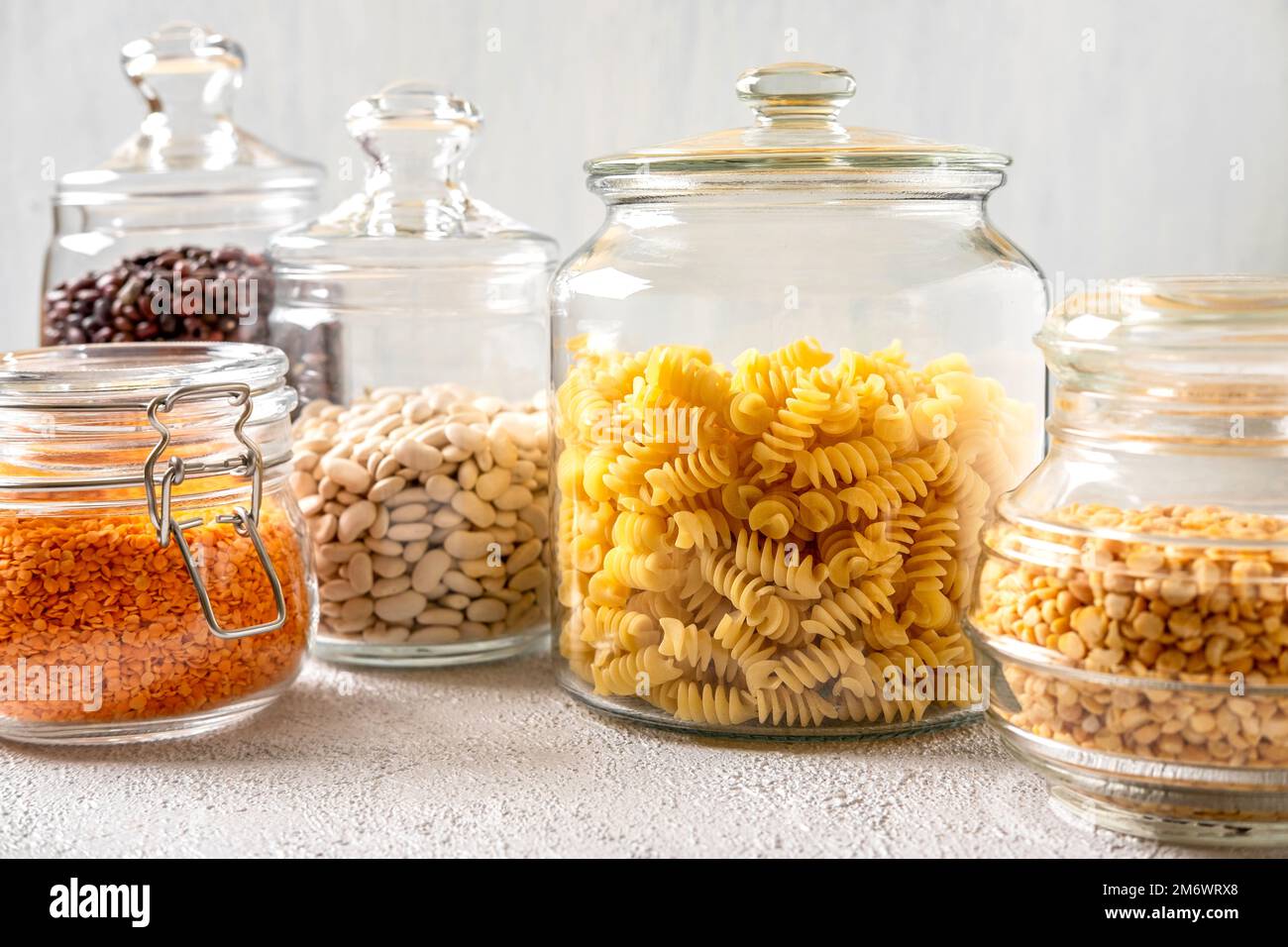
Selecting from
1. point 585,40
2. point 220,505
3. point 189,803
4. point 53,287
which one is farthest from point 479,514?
point 585,40

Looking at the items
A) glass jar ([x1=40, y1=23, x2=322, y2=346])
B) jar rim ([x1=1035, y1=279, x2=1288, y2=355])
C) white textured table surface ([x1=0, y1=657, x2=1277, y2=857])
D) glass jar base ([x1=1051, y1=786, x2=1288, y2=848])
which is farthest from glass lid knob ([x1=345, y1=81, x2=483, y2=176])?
glass jar base ([x1=1051, y1=786, x2=1288, y2=848])

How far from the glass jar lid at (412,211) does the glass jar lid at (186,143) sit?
18 centimetres

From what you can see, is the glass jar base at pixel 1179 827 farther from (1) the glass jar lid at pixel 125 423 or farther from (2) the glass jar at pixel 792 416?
(1) the glass jar lid at pixel 125 423

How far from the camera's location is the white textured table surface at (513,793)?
0.72m

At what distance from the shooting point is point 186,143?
1233 mm

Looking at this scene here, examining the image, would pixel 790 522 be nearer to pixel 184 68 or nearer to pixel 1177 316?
pixel 1177 316

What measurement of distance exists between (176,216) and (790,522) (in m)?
0.65

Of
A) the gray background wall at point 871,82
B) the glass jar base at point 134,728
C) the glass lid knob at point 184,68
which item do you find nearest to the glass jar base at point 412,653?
the glass jar base at point 134,728

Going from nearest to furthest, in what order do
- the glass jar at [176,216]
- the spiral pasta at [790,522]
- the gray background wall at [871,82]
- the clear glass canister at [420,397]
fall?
the spiral pasta at [790,522], the clear glass canister at [420,397], the glass jar at [176,216], the gray background wall at [871,82]

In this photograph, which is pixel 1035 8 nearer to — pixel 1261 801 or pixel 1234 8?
pixel 1234 8

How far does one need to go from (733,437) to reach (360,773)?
0.28 meters

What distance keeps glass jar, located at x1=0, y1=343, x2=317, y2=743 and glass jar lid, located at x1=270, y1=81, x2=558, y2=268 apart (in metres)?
0.17

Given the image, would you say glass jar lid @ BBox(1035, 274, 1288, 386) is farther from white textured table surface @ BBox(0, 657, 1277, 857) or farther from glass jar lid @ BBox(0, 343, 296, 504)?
glass jar lid @ BBox(0, 343, 296, 504)

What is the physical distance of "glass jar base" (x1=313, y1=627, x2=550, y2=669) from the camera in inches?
40.2
